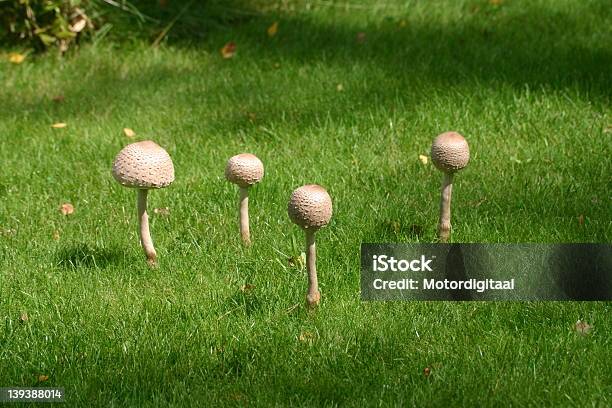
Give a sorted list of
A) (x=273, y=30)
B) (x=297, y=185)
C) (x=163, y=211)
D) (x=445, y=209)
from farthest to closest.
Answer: (x=273, y=30), (x=297, y=185), (x=163, y=211), (x=445, y=209)

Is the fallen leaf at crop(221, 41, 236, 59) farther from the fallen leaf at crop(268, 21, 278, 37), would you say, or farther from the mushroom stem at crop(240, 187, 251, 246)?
the mushroom stem at crop(240, 187, 251, 246)

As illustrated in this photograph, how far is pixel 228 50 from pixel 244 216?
315 centimetres

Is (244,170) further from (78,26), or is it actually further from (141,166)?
(78,26)

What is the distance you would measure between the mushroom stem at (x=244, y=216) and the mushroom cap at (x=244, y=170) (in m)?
0.10

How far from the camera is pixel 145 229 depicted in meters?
4.20

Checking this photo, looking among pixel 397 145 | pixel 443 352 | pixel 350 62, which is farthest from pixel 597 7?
pixel 443 352

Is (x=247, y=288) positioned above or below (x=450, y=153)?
below

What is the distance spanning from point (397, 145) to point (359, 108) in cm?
62

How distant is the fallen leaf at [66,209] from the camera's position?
4887mm

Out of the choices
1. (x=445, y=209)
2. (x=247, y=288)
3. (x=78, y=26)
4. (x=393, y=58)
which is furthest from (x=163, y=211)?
(x=78, y=26)

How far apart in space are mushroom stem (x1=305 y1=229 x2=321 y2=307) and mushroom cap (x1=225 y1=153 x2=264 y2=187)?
634 millimetres

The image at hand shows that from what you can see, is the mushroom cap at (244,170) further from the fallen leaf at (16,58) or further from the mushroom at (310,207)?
the fallen leaf at (16,58)

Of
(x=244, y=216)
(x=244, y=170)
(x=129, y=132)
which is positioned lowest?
(x=244, y=216)

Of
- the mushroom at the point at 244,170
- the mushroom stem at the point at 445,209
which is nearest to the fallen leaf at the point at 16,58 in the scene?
the mushroom at the point at 244,170
